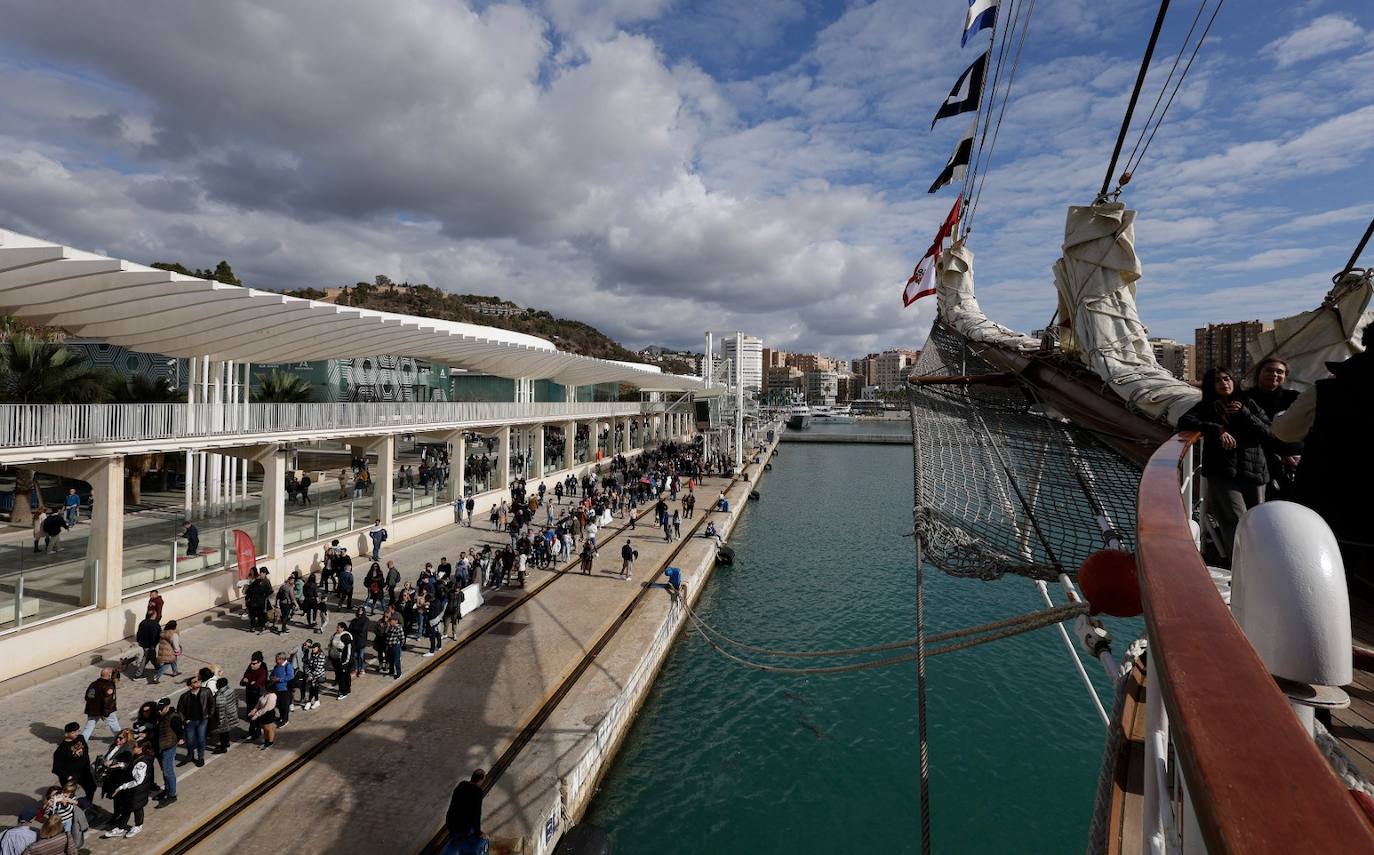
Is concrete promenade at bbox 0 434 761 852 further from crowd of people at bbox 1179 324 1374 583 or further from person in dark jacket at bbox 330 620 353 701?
crowd of people at bbox 1179 324 1374 583

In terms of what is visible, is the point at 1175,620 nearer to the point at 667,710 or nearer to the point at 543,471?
the point at 667,710

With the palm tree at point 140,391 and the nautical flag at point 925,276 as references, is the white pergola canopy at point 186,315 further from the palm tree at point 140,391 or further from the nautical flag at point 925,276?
the nautical flag at point 925,276

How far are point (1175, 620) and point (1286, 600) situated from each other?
44 cm

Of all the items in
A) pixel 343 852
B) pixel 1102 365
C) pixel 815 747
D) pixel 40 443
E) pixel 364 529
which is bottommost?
pixel 815 747

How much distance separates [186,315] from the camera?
14.0 metres

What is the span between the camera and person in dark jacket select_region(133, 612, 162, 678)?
1023 centimetres

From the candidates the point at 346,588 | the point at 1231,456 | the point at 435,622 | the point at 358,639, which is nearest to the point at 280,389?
the point at 346,588

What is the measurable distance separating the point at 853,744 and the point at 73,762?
10356mm

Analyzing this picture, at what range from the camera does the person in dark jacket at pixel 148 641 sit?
33.6ft

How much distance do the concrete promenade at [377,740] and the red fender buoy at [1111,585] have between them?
670 cm

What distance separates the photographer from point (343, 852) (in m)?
6.74

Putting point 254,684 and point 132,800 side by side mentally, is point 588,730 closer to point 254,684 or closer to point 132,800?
point 254,684

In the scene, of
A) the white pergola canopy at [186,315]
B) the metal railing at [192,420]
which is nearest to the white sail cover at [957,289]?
the white pergola canopy at [186,315]

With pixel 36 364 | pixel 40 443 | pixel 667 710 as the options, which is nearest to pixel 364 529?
pixel 40 443
